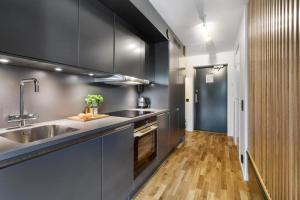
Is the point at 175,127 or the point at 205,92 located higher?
the point at 205,92

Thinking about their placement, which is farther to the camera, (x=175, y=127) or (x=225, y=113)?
(x=225, y=113)

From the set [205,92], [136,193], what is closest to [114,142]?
[136,193]

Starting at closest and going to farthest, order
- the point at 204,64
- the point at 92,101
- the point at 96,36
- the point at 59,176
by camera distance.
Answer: the point at 59,176 < the point at 96,36 < the point at 92,101 < the point at 204,64

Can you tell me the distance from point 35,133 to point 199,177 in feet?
6.75

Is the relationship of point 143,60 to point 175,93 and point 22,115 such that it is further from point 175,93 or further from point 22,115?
point 22,115

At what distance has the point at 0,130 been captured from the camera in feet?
3.64

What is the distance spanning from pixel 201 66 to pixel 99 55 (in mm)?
3727

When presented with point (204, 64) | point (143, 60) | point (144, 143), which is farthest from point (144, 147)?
point (204, 64)

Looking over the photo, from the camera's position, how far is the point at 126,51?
6.65 ft

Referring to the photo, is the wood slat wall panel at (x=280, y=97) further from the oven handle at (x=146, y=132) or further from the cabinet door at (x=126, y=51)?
the cabinet door at (x=126, y=51)

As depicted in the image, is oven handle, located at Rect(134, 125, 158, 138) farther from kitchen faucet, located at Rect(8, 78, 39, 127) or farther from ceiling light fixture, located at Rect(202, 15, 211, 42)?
ceiling light fixture, located at Rect(202, 15, 211, 42)

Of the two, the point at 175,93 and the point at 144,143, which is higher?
the point at 175,93

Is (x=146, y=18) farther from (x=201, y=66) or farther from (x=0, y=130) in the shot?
(x=201, y=66)

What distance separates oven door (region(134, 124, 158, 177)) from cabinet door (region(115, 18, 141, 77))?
819 mm
